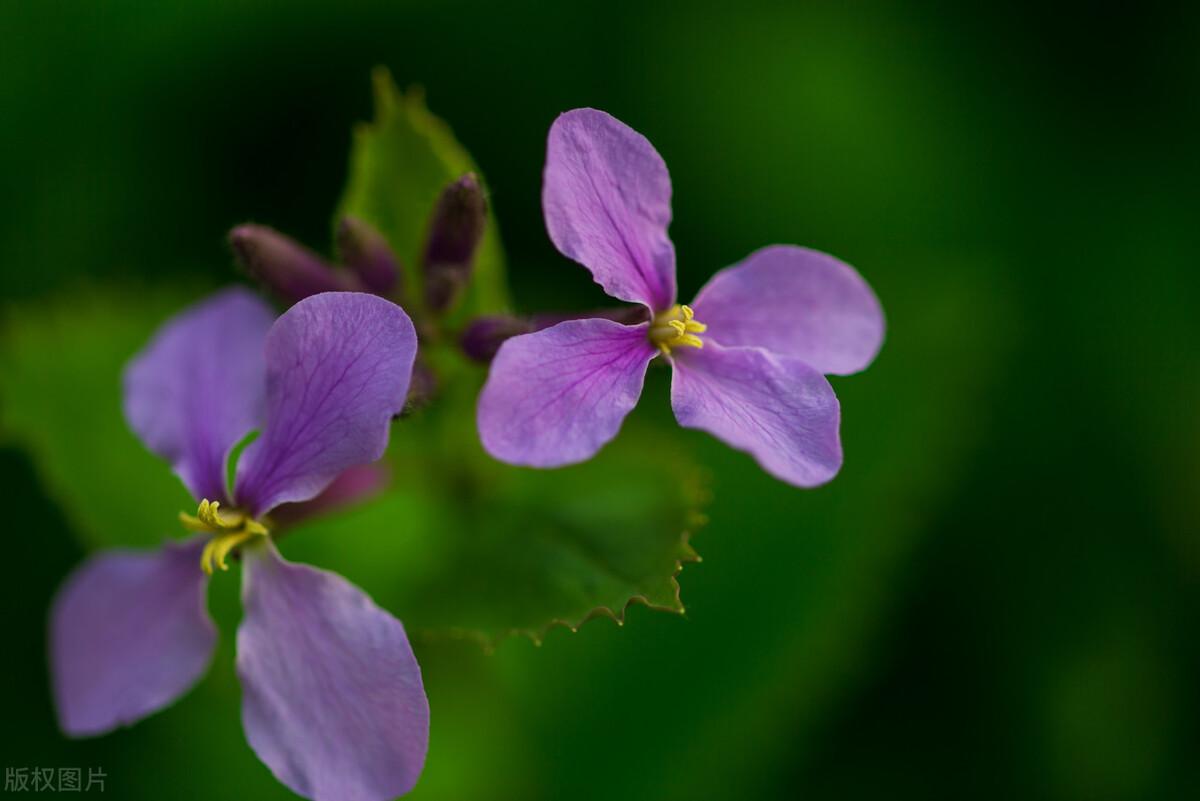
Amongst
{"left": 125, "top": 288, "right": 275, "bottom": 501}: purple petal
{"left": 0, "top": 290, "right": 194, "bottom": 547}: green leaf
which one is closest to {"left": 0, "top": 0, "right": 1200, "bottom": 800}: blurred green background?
{"left": 0, "top": 290, "right": 194, "bottom": 547}: green leaf

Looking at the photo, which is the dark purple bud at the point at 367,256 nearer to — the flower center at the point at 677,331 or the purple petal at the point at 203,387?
the purple petal at the point at 203,387

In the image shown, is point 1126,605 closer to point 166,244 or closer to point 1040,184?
point 1040,184

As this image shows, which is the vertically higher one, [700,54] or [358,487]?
[700,54]

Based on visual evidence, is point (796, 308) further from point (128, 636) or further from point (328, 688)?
point (128, 636)

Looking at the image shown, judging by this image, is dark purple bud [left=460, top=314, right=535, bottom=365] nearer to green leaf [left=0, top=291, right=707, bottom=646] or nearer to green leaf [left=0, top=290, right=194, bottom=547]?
green leaf [left=0, top=291, right=707, bottom=646]

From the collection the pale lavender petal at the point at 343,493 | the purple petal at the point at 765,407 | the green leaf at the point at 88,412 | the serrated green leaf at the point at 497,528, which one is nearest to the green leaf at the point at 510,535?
the serrated green leaf at the point at 497,528

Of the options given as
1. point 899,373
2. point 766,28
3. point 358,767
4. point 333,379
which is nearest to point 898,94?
point 766,28
